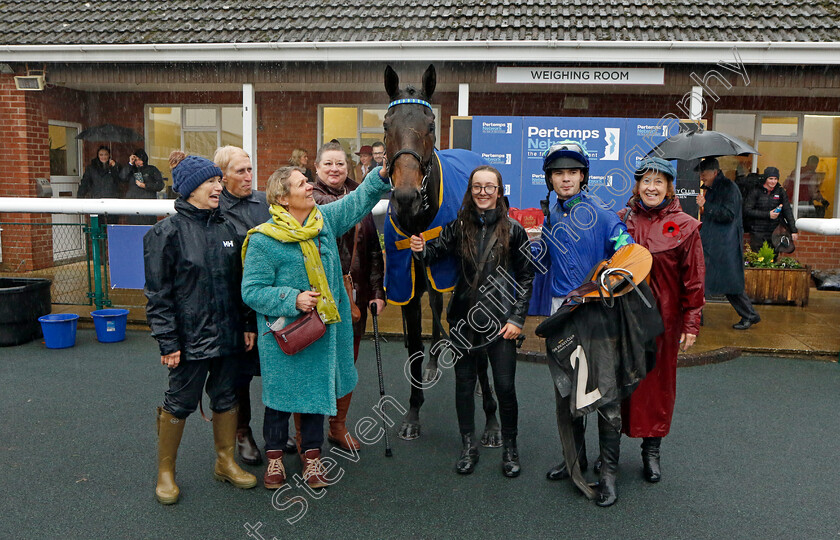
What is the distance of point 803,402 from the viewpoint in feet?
16.7

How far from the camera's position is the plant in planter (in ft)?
27.4

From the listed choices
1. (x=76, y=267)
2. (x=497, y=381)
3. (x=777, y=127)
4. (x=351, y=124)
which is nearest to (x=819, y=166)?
(x=777, y=127)

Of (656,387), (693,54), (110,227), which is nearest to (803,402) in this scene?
(656,387)

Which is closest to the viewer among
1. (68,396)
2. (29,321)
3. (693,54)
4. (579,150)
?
(579,150)

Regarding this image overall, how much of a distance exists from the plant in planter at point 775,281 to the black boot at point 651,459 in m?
5.53

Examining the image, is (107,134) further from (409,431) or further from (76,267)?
(409,431)

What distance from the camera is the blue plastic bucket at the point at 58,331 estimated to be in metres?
6.35

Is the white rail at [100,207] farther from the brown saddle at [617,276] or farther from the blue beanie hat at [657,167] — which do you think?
the brown saddle at [617,276]

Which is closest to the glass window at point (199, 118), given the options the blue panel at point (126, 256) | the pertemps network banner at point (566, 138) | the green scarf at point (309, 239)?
the blue panel at point (126, 256)

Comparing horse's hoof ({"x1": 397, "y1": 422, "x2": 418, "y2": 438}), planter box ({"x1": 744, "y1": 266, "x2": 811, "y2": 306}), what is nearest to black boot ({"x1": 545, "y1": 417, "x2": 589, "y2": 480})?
horse's hoof ({"x1": 397, "y1": 422, "x2": 418, "y2": 438})

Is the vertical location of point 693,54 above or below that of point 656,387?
above

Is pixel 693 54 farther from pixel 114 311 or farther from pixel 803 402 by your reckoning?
pixel 114 311

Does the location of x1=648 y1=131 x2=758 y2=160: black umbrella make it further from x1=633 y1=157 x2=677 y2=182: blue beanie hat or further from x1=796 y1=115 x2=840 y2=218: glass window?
x1=796 y1=115 x2=840 y2=218: glass window

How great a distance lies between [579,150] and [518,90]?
23.4 ft
